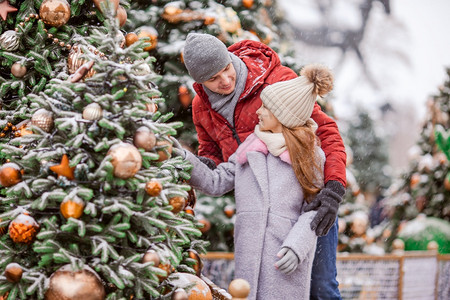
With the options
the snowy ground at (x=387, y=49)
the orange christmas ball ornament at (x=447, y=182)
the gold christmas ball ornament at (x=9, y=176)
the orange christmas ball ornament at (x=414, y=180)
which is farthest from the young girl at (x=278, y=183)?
the snowy ground at (x=387, y=49)

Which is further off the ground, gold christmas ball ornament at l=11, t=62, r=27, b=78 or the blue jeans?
gold christmas ball ornament at l=11, t=62, r=27, b=78

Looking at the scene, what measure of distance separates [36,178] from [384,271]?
10.8ft

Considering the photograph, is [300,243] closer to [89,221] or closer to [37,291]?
[89,221]

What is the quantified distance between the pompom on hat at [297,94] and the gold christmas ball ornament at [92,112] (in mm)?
830

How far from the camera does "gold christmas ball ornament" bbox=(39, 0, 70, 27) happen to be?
187 cm

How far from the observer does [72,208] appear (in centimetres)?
144

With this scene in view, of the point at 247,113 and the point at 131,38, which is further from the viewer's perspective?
the point at 247,113

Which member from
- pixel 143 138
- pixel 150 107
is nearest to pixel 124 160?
pixel 143 138

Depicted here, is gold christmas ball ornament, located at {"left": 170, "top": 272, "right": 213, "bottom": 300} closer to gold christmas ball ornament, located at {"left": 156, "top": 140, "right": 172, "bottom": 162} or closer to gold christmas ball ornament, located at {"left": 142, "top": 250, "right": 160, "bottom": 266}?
gold christmas ball ornament, located at {"left": 142, "top": 250, "right": 160, "bottom": 266}

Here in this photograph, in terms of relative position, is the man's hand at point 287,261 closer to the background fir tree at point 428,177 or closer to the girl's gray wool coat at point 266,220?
the girl's gray wool coat at point 266,220

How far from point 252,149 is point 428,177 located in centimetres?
406

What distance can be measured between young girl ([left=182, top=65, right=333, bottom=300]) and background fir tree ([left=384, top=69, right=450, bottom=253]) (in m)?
3.76

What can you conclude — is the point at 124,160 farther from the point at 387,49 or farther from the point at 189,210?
the point at 387,49

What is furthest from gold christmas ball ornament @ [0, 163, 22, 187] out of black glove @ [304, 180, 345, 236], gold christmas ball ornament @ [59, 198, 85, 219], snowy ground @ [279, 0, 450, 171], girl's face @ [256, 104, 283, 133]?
snowy ground @ [279, 0, 450, 171]
